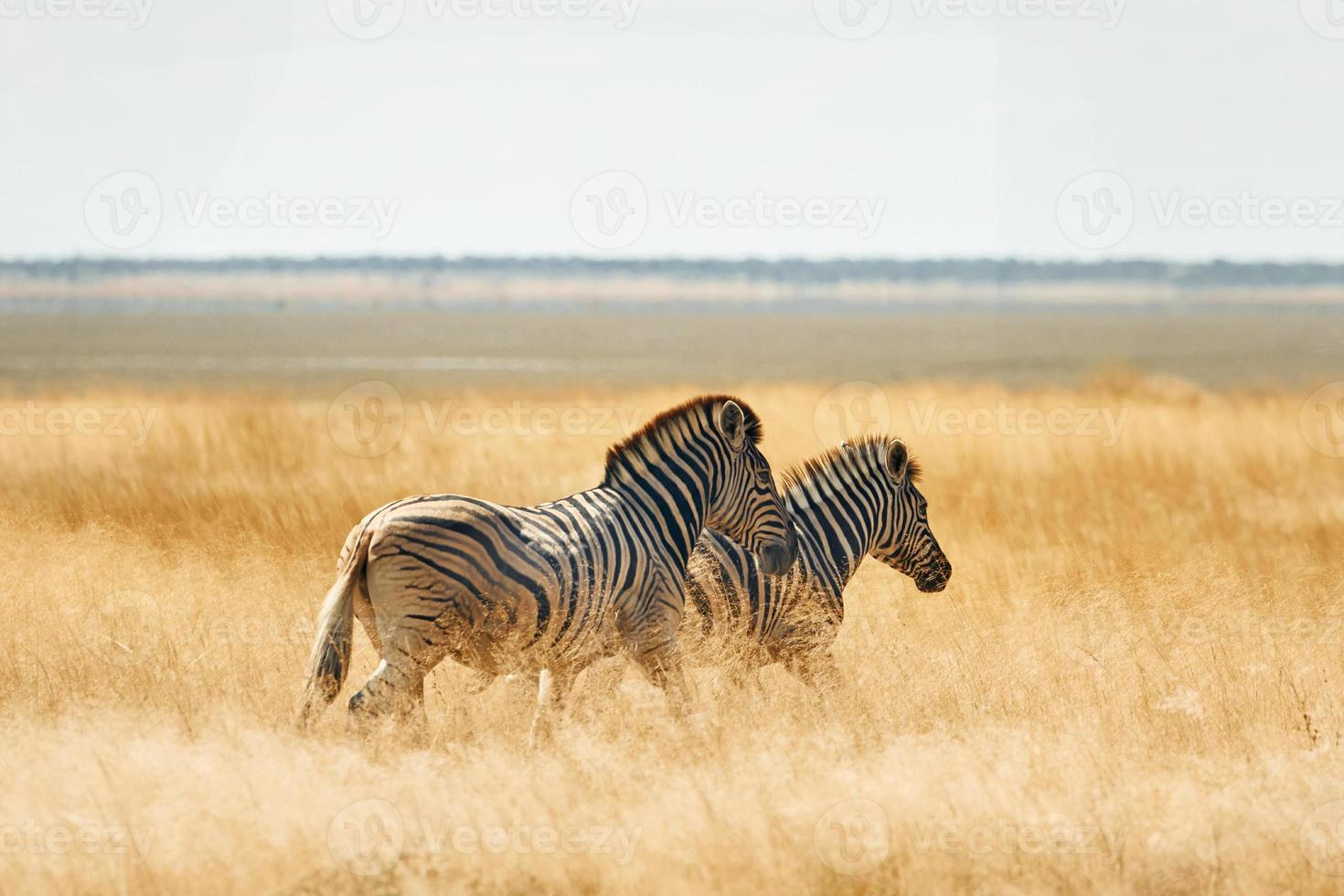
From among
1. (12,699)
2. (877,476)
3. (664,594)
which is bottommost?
(12,699)

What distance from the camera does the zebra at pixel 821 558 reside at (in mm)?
7590

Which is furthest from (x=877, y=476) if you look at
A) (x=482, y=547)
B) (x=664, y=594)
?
(x=482, y=547)

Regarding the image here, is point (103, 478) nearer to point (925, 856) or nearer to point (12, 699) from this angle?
point (12, 699)

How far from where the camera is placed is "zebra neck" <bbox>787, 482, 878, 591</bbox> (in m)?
8.08

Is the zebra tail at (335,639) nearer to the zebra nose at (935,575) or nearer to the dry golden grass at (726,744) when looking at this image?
the dry golden grass at (726,744)

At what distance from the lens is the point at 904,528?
8367mm

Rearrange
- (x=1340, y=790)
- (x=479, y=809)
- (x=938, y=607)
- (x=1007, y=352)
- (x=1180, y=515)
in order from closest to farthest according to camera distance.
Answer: (x=479, y=809) → (x=1340, y=790) → (x=938, y=607) → (x=1180, y=515) → (x=1007, y=352)

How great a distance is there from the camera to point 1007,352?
72875 millimetres

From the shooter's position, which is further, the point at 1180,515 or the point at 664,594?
the point at 1180,515

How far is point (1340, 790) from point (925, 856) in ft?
6.94

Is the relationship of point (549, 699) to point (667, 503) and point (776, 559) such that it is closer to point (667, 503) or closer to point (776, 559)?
point (667, 503)

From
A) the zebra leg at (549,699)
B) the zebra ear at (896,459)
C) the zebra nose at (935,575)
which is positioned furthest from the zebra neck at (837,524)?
the zebra leg at (549,699)

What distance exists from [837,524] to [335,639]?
3274 mm

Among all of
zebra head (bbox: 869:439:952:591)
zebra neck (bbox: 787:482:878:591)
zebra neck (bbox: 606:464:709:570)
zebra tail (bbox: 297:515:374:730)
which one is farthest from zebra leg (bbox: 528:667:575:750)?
zebra head (bbox: 869:439:952:591)
